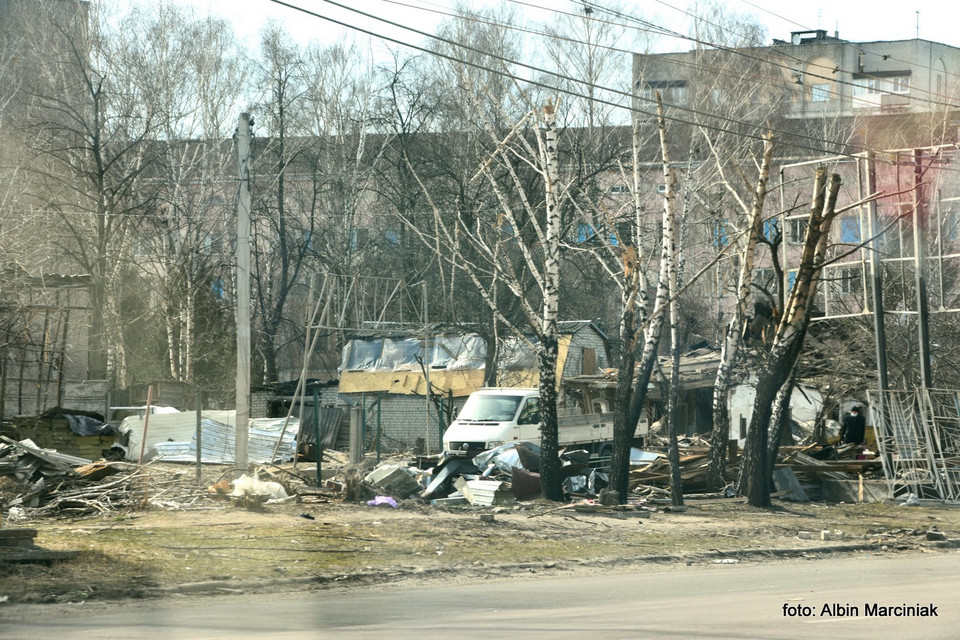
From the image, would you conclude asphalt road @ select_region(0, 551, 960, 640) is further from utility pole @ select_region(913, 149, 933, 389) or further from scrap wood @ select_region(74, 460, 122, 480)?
utility pole @ select_region(913, 149, 933, 389)

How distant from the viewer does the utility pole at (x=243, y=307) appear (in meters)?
18.6

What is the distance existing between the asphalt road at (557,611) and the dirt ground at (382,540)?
2.51 feet

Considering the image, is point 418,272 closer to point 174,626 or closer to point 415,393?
point 415,393

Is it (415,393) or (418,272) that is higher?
(418,272)

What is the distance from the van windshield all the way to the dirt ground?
655 cm

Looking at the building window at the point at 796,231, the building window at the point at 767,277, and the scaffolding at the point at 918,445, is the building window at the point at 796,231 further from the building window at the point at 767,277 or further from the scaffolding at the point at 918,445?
the scaffolding at the point at 918,445

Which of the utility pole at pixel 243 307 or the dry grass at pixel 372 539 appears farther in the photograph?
the utility pole at pixel 243 307

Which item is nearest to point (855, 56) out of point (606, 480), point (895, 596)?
point (606, 480)

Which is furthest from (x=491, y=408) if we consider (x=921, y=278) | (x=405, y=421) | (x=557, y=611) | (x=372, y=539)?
(x=557, y=611)

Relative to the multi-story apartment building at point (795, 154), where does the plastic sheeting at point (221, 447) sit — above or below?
below

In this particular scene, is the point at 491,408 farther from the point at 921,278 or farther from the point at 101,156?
the point at 101,156

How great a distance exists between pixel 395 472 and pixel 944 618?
11.9 metres

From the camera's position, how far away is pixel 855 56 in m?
62.7

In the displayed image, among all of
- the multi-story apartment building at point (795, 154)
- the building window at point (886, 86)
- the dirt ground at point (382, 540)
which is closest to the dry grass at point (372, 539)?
the dirt ground at point (382, 540)
